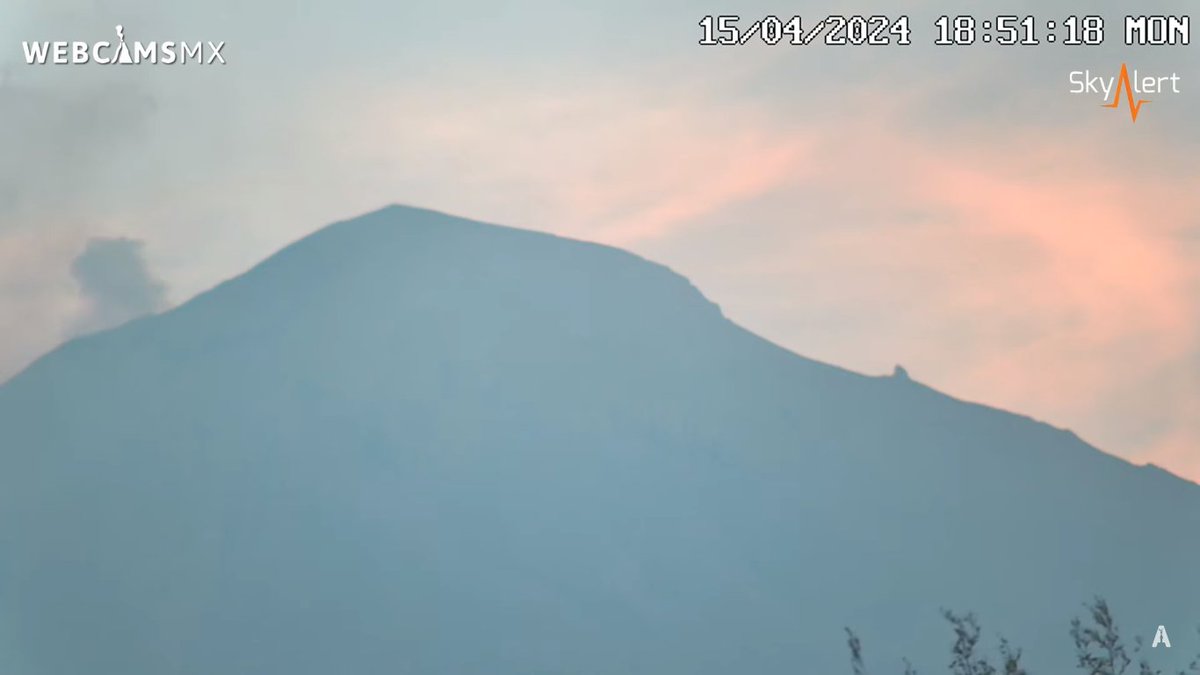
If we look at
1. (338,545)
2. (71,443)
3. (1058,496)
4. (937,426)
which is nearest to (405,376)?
(338,545)

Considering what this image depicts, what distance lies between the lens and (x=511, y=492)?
252 feet

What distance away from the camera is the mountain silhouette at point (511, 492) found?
Answer: 2552 inches

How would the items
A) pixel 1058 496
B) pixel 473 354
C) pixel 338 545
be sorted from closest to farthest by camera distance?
pixel 338 545 → pixel 1058 496 → pixel 473 354

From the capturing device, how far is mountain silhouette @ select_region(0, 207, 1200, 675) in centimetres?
6481

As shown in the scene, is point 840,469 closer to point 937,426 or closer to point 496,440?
point 937,426

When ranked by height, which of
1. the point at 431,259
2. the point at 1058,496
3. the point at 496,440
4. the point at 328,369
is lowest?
the point at 1058,496

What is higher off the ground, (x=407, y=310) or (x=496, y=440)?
(x=407, y=310)

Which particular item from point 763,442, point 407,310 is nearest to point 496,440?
point 407,310

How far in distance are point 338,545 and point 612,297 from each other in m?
27.0

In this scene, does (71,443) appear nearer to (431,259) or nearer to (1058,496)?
(431,259)

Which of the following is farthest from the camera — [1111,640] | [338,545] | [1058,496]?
[1058,496]

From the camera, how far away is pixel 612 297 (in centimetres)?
8519

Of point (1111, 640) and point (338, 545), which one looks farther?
point (338, 545)

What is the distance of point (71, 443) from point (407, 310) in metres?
24.4
